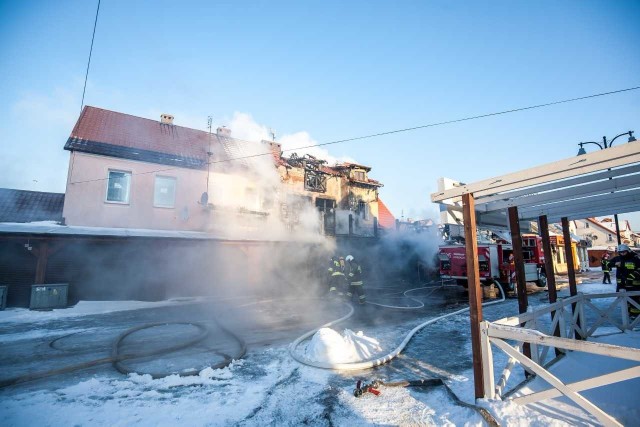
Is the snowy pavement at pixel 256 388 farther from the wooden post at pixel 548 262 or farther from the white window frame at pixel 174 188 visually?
the white window frame at pixel 174 188

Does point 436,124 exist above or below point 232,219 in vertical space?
above

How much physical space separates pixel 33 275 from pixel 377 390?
551 inches

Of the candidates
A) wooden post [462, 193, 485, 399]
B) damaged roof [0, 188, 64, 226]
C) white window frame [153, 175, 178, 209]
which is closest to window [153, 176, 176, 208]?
white window frame [153, 175, 178, 209]

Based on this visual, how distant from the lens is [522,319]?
14.3ft

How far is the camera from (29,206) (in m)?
15.3

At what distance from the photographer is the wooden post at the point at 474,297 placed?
388 cm

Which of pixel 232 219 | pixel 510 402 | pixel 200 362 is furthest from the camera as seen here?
pixel 232 219

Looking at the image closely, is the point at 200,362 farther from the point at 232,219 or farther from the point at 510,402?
the point at 232,219

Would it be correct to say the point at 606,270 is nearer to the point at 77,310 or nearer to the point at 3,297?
the point at 77,310

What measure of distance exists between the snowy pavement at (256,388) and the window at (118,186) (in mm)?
7139

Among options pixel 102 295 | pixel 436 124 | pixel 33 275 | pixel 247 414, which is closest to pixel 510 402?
pixel 247 414

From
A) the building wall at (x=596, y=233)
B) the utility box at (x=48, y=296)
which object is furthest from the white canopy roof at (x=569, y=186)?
the building wall at (x=596, y=233)

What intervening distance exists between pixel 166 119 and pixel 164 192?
639 cm

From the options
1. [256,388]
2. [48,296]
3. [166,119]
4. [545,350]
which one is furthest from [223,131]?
[545,350]
